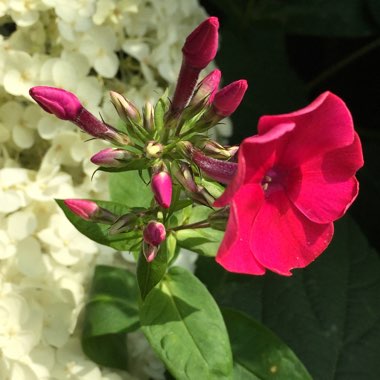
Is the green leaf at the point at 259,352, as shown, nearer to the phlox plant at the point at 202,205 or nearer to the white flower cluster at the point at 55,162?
the phlox plant at the point at 202,205

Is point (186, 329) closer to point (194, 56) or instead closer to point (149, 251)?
point (149, 251)

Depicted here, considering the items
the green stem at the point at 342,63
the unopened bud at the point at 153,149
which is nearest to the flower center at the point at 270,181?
the unopened bud at the point at 153,149

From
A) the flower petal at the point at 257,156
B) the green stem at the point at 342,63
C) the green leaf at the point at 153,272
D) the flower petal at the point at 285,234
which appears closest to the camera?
the flower petal at the point at 257,156

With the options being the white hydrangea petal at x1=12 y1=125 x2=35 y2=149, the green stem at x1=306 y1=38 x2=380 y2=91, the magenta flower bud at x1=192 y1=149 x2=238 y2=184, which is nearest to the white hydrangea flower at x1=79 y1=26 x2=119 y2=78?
the white hydrangea petal at x1=12 y1=125 x2=35 y2=149

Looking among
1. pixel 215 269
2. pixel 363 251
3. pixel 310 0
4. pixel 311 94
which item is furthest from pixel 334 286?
pixel 310 0

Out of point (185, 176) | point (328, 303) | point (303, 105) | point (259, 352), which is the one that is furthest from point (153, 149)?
point (303, 105)

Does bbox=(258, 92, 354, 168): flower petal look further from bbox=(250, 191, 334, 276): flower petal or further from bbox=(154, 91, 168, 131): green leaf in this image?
bbox=(154, 91, 168, 131): green leaf
